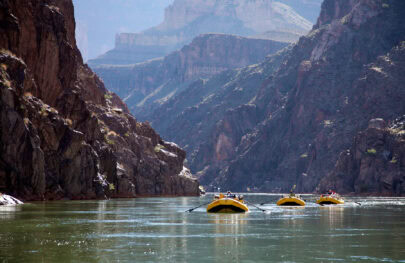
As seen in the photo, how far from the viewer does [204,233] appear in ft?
192

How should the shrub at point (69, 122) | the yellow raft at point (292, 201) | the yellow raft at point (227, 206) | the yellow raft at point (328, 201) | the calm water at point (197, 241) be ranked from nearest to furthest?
the calm water at point (197, 241), the yellow raft at point (227, 206), the yellow raft at point (292, 201), the yellow raft at point (328, 201), the shrub at point (69, 122)

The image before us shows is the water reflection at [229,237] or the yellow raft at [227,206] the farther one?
the yellow raft at [227,206]

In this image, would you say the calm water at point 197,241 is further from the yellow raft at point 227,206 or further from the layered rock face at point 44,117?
the layered rock face at point 44,117

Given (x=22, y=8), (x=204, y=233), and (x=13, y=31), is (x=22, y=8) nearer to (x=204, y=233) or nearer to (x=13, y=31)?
(x=13, y=31)

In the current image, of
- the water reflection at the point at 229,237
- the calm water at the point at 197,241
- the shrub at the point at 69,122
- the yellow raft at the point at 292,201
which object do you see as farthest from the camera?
the shrub at the point at 69,122

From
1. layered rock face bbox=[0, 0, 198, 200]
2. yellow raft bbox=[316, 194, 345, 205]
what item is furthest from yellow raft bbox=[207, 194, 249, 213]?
yellow raft bbox=[316, 194, 345, 205]

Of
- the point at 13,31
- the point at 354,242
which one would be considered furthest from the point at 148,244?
the point at 13,31

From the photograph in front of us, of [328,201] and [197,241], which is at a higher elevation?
[328,201]

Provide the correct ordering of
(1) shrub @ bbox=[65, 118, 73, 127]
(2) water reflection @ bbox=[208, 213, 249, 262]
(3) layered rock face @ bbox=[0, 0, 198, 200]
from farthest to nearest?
(1) shrub @ bbox=[65, 118, 73, 127] → (3) layered rock face @ bbox=[0, 0, 198, 200] → (2) water reflection @ bbox=[208, 213, 249, 262]

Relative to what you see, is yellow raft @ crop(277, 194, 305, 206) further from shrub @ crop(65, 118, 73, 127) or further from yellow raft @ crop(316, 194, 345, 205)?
shrub @ crop(65, 118, 73, 127)

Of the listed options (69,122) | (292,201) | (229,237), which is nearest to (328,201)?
(292,201)

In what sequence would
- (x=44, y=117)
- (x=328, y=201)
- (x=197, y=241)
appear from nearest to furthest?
(x=197, y=241) < (x=44, y=117) < (x=328, y=201)

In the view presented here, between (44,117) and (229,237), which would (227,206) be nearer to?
(229,237)

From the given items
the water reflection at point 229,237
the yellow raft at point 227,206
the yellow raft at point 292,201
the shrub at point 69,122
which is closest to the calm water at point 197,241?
the water reflection at point 229,237
